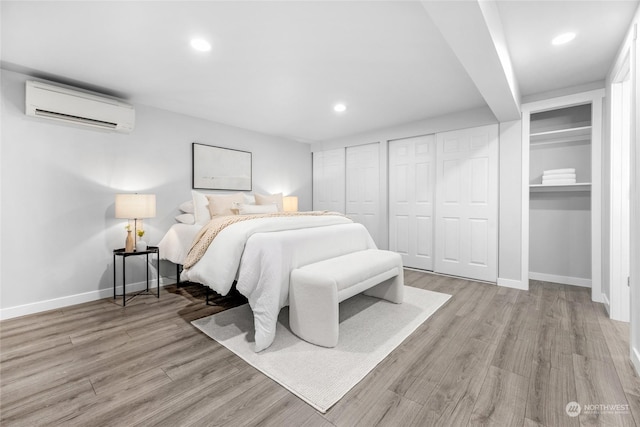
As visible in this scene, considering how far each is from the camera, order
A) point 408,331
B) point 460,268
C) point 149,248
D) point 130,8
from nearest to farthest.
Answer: point 130,8
point 408,331
point 149,248
point 460,268

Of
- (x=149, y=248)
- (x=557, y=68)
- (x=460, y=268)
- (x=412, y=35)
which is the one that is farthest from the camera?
(x=460, y=268)

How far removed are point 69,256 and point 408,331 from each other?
11.5 feet

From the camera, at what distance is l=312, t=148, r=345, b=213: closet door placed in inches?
211

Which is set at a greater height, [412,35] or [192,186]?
[412,35]

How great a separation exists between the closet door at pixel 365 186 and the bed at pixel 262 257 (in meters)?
2.24

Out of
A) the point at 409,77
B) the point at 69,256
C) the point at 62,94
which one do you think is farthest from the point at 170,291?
the point at 409,77

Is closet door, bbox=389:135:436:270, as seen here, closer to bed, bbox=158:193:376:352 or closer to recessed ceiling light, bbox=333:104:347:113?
recessed ceiling light, bbox=333:104:347:113

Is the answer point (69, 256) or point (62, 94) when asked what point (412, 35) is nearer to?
point (62, 94)

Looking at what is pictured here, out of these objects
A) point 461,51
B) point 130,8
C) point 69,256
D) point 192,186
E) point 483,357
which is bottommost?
point 483,357

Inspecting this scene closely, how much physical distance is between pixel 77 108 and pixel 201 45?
5.51 ft

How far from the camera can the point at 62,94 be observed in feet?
9.00

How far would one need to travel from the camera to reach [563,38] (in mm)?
2203

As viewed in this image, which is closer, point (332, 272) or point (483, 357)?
point (483, 357)

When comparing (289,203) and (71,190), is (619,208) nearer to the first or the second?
(289,203)
